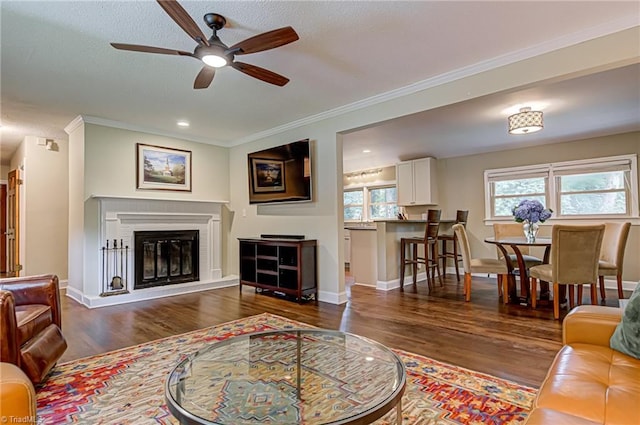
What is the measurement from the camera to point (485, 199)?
6.34 meters

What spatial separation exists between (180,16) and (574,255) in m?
3.94

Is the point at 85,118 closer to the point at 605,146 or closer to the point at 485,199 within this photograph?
the point at 485,199

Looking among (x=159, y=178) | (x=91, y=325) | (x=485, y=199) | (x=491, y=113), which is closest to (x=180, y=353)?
(x=91, y=325)

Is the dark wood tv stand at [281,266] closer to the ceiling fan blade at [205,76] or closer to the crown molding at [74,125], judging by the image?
the ceiling fan blade at [205,76]

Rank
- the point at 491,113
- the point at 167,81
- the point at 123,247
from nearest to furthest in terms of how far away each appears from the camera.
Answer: the point at 167,81
the point at 491,113
the point at 123,247

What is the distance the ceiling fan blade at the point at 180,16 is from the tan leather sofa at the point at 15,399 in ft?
5.64

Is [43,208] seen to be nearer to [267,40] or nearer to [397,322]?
[267,40]

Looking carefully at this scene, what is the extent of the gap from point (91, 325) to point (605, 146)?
719cm

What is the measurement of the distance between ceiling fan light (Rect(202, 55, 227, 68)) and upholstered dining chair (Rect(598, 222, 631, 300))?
13.8ft

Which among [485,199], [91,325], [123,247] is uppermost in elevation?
[485,199]

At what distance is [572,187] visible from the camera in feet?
18.1

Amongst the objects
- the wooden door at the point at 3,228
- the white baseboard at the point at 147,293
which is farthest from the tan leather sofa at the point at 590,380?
the wooden door at the point at 3,228

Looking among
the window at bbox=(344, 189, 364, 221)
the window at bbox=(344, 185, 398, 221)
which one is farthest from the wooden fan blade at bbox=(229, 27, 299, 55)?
the window at bbox=(344, 189, 364, 221)

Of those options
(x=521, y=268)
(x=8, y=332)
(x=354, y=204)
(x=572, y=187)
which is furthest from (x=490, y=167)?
(x=8, y=332)
